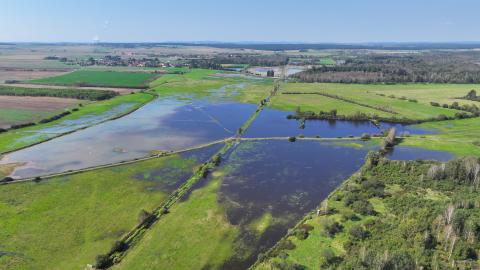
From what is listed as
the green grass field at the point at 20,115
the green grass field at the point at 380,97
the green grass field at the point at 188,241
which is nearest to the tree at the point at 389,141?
the green grass field at the point at 380,97

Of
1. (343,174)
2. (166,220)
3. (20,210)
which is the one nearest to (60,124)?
(20,210)

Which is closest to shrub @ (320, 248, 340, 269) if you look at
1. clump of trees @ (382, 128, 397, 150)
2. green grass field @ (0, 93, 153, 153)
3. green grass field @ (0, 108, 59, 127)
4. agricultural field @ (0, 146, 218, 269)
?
agricultural field @ (0, 146, 218, 269)

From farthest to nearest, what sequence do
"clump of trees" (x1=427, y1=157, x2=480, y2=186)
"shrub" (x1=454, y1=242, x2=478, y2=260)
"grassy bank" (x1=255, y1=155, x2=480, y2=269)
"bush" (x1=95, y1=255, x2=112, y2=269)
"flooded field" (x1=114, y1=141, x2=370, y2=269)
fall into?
"clump of trees" (x1=427, y1=157, x2=480, y2=186) < "flooded field" (x1=114, y1=141, x2=370, y2=269) < "bush" (x1=95, y1=255, x2=112, y2=269) < "shrub" (x1=454, y1=242, x2=478, y2=260) < "grassy bank" (x1=255, y1=155, x2=480, y2=269)

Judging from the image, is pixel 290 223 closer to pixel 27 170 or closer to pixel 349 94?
pixel 27 170

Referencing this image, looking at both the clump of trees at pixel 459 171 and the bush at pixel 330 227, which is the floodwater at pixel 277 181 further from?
the clump of trees at pixel 459 171

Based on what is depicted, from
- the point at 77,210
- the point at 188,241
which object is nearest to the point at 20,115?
the point at 77,210

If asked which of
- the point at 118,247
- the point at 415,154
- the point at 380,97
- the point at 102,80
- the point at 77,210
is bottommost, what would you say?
the point at 118,247

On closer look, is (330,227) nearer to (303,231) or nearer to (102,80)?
(303,231)

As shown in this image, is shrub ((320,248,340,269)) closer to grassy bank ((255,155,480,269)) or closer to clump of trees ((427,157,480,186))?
grassy bank ((255,155,480,269))
